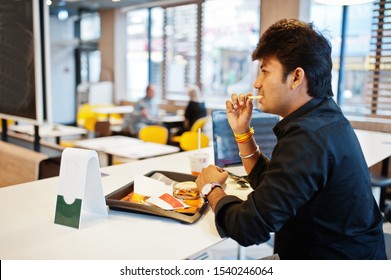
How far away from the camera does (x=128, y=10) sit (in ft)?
26.5

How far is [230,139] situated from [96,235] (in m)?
0.87

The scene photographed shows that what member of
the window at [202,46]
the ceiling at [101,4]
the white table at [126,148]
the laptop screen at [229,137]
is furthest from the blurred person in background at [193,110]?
the laptop screen at [229,137]

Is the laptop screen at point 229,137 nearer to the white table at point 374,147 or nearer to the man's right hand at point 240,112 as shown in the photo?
the man's right hand at point 240,112

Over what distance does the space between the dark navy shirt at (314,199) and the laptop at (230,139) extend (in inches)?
24.7

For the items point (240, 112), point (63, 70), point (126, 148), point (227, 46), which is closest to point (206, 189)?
point (240, 112)

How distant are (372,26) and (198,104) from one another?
2528 millimetres

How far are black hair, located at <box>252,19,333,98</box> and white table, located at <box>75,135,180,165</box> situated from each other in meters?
1.87

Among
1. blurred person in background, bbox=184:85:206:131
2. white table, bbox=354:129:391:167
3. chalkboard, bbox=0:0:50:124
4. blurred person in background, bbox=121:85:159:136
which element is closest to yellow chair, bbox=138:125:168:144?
blurred person in background, bbox=121:85:159:136

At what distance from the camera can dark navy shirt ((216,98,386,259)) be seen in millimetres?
940

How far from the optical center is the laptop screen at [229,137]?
174cm

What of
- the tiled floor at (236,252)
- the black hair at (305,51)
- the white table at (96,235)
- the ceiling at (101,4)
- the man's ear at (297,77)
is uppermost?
the ceiling at (101,4)

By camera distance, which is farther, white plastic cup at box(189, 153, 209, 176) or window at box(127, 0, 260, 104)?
window at box(127, 0, 260, 104)

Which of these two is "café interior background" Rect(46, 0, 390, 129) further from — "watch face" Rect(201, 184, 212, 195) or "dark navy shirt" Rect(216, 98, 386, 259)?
"dark navy shirt" Rect(216, 98, 386, 259)

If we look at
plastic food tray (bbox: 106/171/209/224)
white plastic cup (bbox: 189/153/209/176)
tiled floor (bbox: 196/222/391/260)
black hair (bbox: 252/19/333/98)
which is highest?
black hair (bbox: 252/19/333/98)
